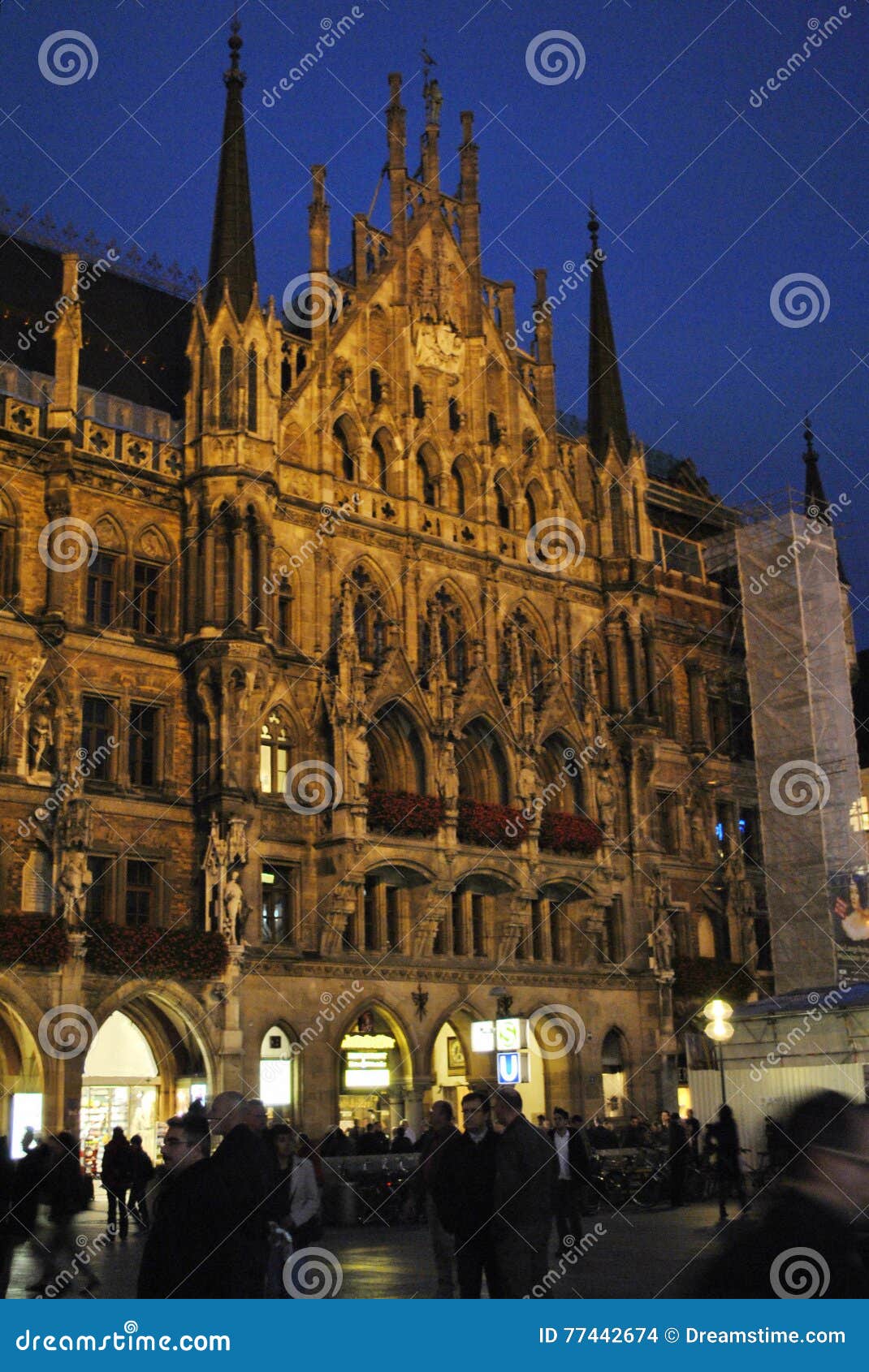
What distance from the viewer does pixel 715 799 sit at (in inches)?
1800

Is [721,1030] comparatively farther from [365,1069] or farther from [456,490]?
[456,490]

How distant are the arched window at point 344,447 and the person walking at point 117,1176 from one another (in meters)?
18.9

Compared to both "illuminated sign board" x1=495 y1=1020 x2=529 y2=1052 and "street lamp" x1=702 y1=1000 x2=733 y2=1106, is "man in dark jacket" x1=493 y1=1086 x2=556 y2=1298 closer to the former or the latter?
"illuminated sign board" x1=495 y1=1020 x2=529 y2=1052

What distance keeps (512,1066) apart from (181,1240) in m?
20.2

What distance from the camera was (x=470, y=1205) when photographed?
1169 cm

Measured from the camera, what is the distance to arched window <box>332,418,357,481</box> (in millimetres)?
38219

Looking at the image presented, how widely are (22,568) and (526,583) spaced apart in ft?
45.4

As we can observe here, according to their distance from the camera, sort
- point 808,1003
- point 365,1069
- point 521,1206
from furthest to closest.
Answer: point 365,1069, point 808,1003, point 521,1206

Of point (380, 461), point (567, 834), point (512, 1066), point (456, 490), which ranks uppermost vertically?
point (380, 461)

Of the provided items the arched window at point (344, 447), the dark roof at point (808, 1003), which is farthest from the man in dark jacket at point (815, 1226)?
the arched window at point (344, 447)

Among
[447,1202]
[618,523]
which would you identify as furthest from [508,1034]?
[618,523]

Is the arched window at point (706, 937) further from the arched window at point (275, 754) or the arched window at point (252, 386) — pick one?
the arched window at point (252, 386)

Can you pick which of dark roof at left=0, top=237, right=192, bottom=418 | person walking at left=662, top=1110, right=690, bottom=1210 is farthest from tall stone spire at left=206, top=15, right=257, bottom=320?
person walking at left=662, top=1110, right=690, bottom=1210

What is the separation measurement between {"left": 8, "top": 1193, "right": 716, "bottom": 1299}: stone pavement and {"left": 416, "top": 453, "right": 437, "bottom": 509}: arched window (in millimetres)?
19517
